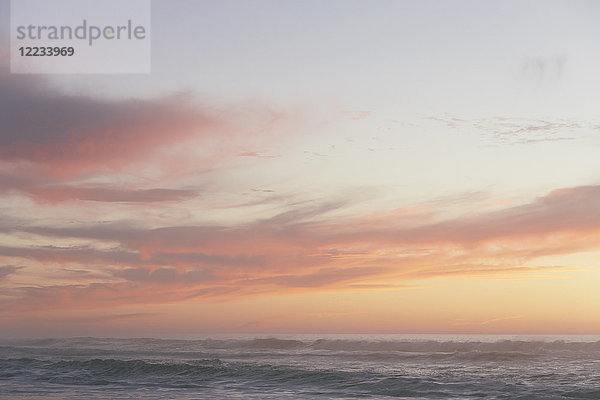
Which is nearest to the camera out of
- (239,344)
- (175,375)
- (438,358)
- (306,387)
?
(306,387)

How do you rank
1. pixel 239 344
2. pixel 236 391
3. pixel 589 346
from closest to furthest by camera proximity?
pixel 236 391 → pixel 589 346 → pixel 239 344

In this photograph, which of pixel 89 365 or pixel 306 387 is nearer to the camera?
pixel 306 387

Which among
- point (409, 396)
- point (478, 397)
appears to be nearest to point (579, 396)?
point (478, 397)

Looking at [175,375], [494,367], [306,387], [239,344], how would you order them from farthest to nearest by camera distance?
[239,344] → [494,367] → [175,375] → [306,387]

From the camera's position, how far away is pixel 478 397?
60.6 ft

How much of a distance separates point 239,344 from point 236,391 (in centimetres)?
3683

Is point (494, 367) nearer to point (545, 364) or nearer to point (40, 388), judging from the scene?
point (545, 364)

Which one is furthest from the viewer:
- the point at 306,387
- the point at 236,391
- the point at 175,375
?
the point at 175,375

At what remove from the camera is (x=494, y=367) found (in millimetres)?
30688

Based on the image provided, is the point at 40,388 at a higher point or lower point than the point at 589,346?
higher

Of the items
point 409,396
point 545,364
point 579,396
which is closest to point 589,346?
point 545,364

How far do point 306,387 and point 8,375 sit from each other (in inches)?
592

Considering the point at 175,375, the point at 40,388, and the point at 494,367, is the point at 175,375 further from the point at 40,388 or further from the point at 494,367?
the point at 494,367

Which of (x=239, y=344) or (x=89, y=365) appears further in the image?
(x=239, y=344)
